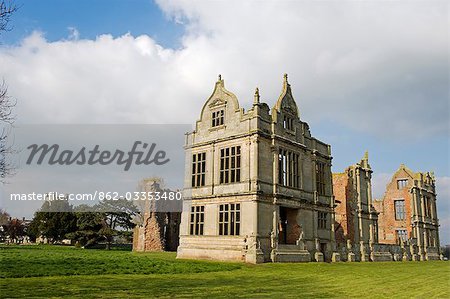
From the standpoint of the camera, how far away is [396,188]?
5919 cm

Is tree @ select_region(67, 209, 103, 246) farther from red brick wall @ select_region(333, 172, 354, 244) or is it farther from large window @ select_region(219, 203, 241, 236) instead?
red brick wall @ select_region(333, 172, 354, 244)

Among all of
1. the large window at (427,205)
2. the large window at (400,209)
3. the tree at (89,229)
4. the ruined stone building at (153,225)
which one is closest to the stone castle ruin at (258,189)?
the ruined stone building at (153,225)

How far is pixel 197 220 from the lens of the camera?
32.4m

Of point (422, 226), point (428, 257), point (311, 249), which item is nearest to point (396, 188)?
point (422, 226)

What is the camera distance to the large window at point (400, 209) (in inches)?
2271

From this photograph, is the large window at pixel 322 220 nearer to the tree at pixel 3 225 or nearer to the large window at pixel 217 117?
the large window at pixel 217 117

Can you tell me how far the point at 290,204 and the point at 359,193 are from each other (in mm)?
17068

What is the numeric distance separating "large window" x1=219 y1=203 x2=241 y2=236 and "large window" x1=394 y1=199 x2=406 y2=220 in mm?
37759

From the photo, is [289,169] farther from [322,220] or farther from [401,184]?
[401,184]

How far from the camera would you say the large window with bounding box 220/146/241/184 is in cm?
3073

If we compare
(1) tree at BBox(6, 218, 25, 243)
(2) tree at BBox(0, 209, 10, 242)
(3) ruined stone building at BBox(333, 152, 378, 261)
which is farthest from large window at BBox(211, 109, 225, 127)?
(1) tree at BBox(6, 218, 25, 243)

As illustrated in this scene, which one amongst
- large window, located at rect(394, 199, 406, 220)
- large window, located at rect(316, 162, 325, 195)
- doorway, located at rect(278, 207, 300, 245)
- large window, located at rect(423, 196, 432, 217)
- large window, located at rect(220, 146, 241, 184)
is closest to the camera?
large window, located at rect(220, 146, 241, 184)

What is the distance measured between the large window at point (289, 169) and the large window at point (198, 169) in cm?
641

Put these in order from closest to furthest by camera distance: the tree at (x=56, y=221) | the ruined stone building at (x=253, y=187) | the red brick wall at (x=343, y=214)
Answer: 1. the ruined stone building at (x=253, y=187)
2. the red brick wall at (x=343, y=214)
3. the tree at (x=56, y=221)
